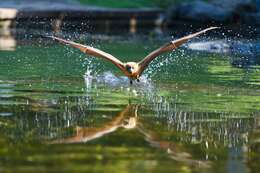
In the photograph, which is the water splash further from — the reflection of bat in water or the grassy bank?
the grassy bank

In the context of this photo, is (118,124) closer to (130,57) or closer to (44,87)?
(44,87)

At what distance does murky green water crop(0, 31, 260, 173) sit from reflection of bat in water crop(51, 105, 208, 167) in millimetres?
11

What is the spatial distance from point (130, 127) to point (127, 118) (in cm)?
82

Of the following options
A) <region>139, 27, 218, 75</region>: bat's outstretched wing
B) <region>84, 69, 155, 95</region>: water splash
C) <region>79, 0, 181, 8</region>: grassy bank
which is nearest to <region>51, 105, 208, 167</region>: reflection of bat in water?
<region>139, 27, 218, 75</region>: bat's outstretched wing

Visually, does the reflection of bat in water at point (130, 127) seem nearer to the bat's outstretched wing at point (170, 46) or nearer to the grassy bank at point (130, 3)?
the bat's outstretched wing at point (170, 46)

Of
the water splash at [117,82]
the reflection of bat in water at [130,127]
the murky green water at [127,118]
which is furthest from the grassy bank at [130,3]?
the reflection of bat in water at [130,127]

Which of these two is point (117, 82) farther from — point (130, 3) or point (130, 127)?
point (130, 3)

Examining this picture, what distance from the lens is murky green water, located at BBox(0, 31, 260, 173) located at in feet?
26.6

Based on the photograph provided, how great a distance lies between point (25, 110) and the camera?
36.9 feet

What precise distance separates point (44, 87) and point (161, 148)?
5.69 metres

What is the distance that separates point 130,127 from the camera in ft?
33.4

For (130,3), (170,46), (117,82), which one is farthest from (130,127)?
(130,3)

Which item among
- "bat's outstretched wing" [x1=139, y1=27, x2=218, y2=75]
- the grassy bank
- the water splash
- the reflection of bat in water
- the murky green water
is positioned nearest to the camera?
the murky green water

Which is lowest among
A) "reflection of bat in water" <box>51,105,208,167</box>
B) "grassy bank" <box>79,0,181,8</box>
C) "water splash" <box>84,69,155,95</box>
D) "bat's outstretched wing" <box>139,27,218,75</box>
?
"reflection of bat in water" <box>51,105,208,167</box>
